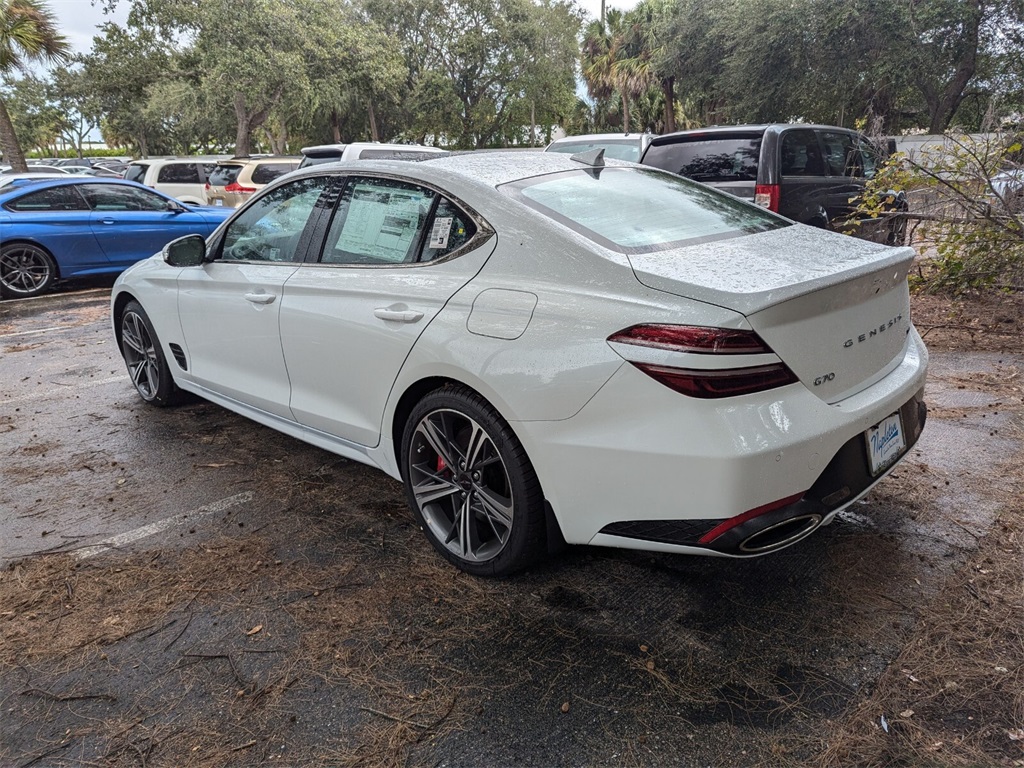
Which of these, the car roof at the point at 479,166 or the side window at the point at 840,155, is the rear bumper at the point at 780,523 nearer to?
the car roof at the point at 479,166

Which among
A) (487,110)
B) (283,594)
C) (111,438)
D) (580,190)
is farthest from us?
(487,110)

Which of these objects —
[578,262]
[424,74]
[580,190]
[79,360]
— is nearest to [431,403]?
[578,262]

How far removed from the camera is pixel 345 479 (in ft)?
13.1

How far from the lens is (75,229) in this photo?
9922mm

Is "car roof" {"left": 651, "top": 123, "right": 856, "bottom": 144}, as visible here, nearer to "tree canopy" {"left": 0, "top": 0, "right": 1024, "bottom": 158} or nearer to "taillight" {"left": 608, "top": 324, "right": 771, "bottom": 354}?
"taillight" {"left": 608, "top": 324, "right": 771, "bottom": 354}

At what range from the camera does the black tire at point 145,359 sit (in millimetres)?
4969

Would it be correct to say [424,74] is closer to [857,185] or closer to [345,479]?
[857,185]

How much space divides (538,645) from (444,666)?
0.33 meters

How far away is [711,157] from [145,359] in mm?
5996

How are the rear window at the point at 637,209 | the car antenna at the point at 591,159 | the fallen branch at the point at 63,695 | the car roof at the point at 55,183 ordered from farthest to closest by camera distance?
the car roof at the point at 55,183 < the car antenna at the point at 591,159 < the rear window at the point at 637,209 < the fallen branch at the point at 63,695

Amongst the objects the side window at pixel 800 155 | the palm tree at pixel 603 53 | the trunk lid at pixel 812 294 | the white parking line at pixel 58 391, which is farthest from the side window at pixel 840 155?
the palm tree at pixel 603 53

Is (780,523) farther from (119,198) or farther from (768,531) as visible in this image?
(119,198)

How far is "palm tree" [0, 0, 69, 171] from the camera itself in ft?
63.5

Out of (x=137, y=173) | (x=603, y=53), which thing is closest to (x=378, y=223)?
(x=137, y=173)
